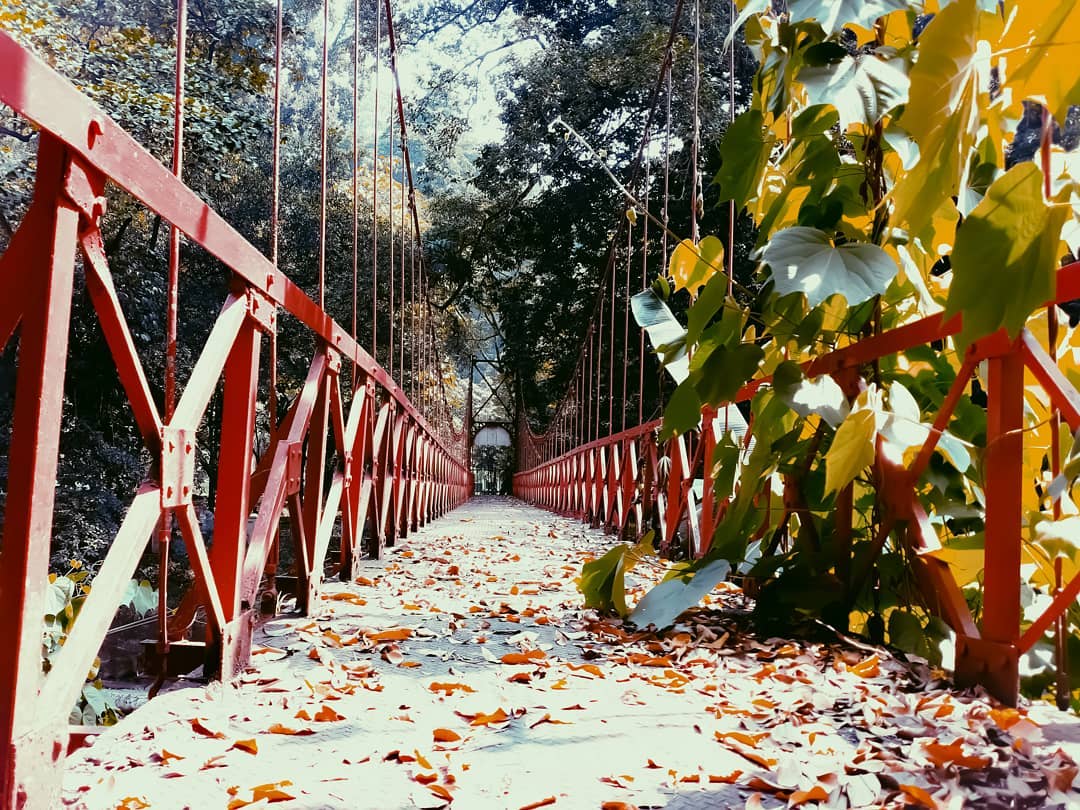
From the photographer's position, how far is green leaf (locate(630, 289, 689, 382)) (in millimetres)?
2305

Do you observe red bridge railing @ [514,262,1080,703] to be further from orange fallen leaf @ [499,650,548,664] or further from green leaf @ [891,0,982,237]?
orange fallen leaf @ [499,650,548,664]

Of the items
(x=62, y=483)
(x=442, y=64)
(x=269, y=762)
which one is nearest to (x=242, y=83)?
(x=62, y=483)

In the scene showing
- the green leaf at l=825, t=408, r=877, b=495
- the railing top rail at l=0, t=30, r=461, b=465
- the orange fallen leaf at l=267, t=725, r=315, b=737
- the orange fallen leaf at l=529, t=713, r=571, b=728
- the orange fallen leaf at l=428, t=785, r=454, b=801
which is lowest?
the orange fallen leaf at l=428, t=785, r=454, b=801

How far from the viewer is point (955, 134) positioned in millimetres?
1055

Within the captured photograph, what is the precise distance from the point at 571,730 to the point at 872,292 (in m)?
0.89

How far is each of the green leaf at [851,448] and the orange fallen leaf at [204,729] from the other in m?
0.99

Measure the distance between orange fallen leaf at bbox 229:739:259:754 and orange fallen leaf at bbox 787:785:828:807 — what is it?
2.20 ft

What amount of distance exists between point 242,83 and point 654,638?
7.03 m

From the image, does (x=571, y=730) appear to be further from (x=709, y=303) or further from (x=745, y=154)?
(x=745, y=154)

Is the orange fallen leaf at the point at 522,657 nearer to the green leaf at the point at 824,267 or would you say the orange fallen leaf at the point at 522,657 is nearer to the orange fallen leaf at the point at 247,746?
the orange fallen leaf at the point at 247,746

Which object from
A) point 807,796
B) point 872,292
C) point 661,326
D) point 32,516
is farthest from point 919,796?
point 661,326

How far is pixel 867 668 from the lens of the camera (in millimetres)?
1611

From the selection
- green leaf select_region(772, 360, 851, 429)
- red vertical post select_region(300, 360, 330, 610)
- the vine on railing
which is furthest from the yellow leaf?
red vertical post select_region(300, 360, 330, 610)

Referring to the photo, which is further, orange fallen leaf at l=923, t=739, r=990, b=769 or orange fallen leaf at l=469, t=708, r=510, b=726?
orange fallen leaf at l=469, t=708, r=510, b=726
